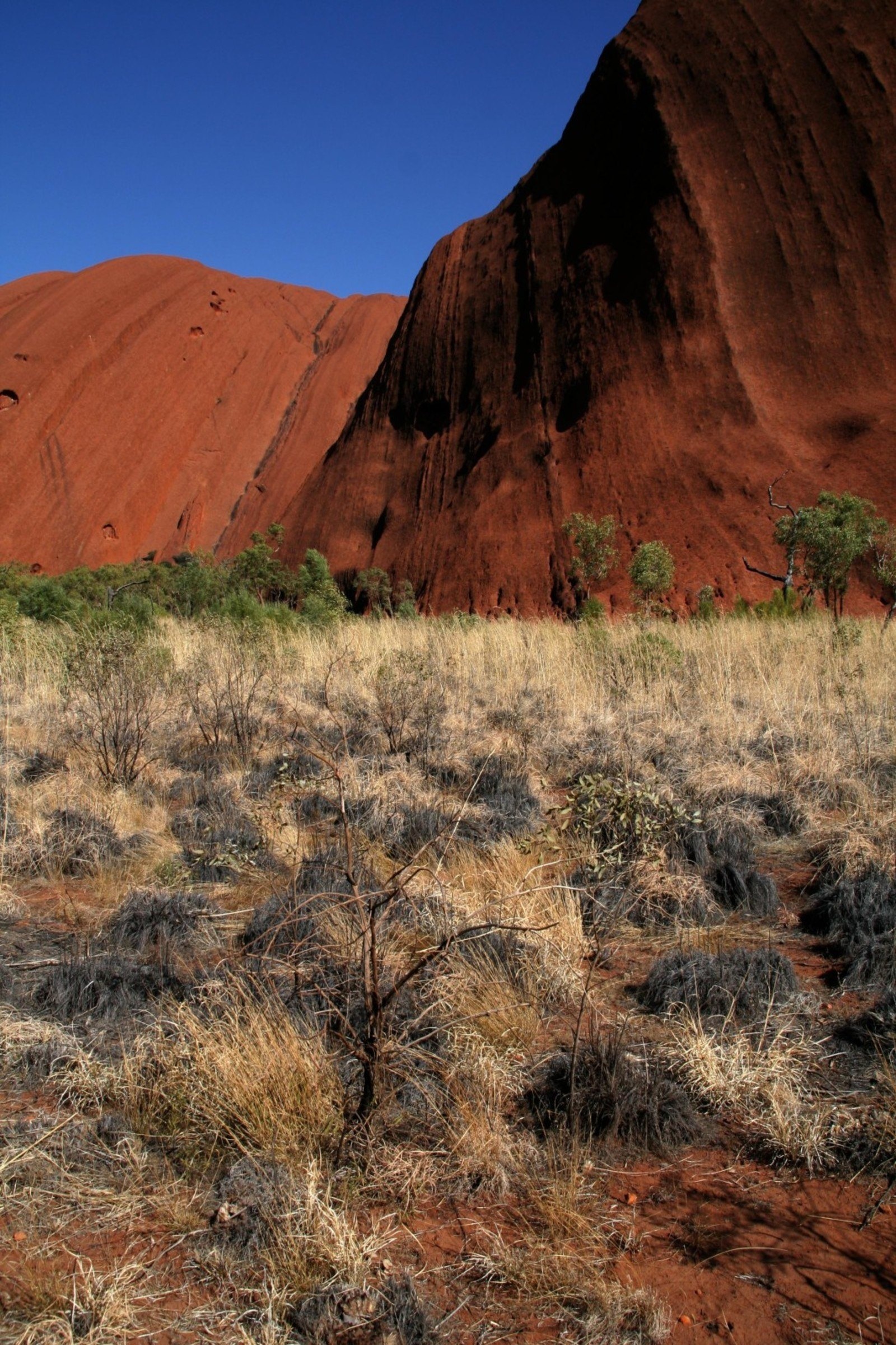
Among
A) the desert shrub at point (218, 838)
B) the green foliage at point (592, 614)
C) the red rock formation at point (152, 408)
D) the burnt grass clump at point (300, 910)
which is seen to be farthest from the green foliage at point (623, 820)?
the red rock formation at point (152, 408)

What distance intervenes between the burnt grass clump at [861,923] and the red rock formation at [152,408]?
121 feet

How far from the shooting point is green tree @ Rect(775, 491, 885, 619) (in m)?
14.7

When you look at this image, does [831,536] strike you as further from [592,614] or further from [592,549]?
[592,549]

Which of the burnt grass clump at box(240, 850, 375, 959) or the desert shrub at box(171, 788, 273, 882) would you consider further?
the desert shrub at box(171, 788, 273, 882)

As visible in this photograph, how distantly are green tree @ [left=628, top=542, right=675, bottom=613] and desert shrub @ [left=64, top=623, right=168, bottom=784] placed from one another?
12802 millimetres

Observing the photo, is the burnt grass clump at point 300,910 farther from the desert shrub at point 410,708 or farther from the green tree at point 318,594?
the green tree at point 318,594

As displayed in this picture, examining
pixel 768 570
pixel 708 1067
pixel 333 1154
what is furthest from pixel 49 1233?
pixel 768 570

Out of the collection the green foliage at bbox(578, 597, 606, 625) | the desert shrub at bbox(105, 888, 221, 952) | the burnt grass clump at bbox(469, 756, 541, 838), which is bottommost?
the desert shrub at bbox(105, 888, 221, 952)

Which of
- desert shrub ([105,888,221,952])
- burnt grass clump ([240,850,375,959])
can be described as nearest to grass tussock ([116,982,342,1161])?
burnt grass clump ([240,850,375,959])

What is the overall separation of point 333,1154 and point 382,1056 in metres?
0.27

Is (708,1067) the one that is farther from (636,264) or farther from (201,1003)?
(636,264)

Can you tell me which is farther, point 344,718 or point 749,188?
point 749,188

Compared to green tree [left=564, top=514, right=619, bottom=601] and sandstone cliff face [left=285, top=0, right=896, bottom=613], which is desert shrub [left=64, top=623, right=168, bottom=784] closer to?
green tree [left=564, top=514, right=619, bottom=601]

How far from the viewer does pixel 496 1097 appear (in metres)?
2.48
